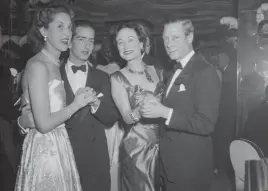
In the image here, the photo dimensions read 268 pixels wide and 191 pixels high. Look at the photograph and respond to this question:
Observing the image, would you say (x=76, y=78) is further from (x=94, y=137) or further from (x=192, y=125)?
(x=192, y=125)

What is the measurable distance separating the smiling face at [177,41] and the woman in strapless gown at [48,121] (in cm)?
46

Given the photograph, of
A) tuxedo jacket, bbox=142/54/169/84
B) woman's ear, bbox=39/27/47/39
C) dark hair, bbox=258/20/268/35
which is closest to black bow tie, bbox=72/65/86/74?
woman's ear, bbox=39/27/47/39

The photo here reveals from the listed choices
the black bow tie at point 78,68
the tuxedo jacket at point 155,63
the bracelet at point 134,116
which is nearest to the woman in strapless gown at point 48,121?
the black bow tie at point 78,68

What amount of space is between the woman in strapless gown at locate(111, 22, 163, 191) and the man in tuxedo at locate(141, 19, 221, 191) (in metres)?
0.08

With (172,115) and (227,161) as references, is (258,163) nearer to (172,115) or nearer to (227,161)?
(227,161)

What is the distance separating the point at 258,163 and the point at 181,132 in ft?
1.14

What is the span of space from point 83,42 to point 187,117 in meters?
0.67

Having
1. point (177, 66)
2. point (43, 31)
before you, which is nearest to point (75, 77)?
point (43, 31)

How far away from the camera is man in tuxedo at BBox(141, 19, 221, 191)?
1531 mm

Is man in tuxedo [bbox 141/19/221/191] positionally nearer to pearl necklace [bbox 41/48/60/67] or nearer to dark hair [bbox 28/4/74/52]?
pearl necklace [bbox 41/48/60/67]

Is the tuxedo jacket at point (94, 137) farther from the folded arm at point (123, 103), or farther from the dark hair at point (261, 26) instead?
the dark hair at point (261, 26)

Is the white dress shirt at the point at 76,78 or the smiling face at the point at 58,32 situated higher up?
A: the smiling face at the point at 58,32

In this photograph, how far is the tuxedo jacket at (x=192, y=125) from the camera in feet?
5.01

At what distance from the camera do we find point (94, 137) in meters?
1.77
